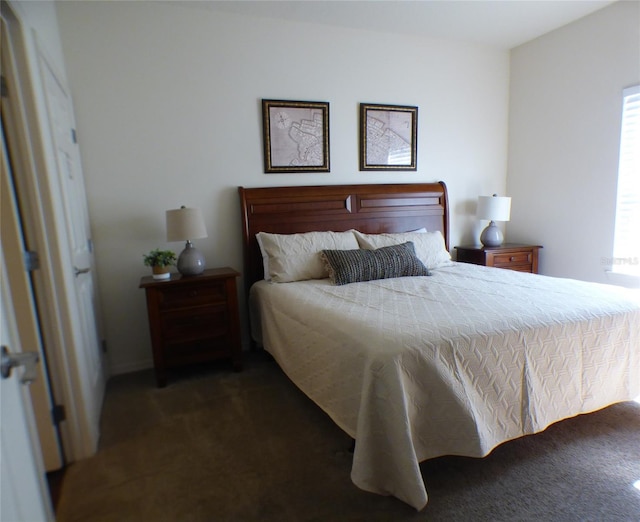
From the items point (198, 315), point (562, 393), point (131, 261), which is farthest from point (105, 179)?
point (562, 393)

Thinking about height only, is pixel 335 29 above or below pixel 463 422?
above

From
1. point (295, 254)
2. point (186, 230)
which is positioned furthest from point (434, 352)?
point (186, 230)

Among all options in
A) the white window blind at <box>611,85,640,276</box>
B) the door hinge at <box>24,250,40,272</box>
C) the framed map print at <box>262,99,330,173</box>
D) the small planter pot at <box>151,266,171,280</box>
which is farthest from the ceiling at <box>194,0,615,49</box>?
the door hinge at <box>24,250,40,272</box>

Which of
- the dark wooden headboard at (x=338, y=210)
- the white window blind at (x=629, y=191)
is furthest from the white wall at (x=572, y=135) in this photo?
the dark wooden headboard at (x=338, y=210)

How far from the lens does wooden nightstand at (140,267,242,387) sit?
261 centimetres

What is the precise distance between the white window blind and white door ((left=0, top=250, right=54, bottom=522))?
3981 mm

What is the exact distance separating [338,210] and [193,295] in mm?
1473

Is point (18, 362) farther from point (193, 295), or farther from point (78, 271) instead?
point (193, 295)

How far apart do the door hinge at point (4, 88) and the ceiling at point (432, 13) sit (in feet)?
5.78

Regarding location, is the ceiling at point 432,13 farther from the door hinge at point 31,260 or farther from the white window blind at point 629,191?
the door hinge at point 31,260

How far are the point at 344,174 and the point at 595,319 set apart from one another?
2.29 m

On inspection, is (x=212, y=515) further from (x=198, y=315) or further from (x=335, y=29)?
(x=335, y=29)

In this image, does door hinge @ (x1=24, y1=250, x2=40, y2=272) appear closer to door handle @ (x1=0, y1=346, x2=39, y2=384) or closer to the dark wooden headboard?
door handle @ (x1=0, y1=346, x2=39, y2=384)

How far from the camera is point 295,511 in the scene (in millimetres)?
1527
